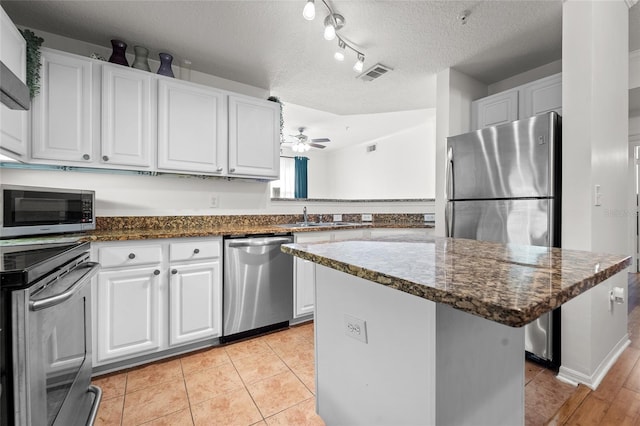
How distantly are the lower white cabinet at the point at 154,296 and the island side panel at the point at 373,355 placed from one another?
1.20m

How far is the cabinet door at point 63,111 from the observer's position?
182cm

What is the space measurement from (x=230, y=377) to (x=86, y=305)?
92cm

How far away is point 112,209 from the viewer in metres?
2.27

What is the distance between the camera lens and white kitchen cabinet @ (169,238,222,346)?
1996 mm

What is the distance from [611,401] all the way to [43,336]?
2.68 metres

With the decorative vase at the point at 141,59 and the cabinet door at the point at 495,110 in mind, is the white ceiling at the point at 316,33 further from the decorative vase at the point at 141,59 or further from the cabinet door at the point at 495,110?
the cabinet door at the point at 495,110

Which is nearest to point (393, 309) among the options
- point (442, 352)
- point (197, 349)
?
point (442, 352)

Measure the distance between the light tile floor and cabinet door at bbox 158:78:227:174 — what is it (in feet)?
4.82

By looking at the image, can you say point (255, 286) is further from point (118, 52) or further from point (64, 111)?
point (118, 52)

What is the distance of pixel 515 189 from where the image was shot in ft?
6.57

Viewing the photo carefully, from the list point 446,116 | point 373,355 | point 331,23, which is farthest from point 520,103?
point 373,355

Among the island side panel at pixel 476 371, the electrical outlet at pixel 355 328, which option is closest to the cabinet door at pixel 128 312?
the electrical outlet at pixel 355 328

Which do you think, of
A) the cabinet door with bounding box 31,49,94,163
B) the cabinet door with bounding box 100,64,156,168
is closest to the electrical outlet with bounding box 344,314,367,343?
the cabinet door with bounding box 100,64,156,168

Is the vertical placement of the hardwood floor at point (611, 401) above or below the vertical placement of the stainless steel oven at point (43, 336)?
below
